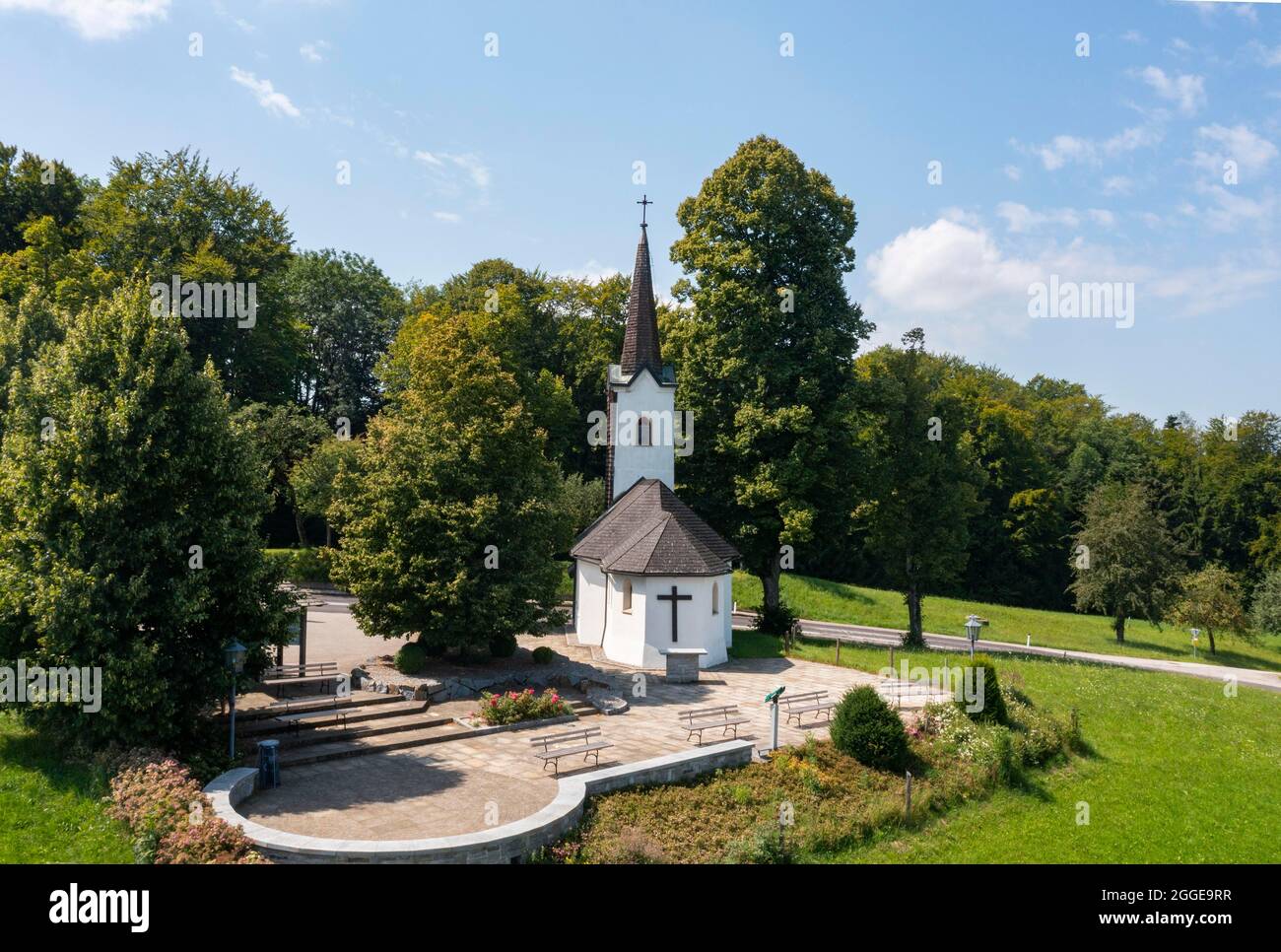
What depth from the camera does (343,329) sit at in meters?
60.4

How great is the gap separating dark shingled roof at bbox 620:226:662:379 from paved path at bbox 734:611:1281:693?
1249cm

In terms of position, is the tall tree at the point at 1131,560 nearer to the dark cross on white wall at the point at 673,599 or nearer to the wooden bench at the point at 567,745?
the dark cross on white wall at the point at 673,599

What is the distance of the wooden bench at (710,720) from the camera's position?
61.9ft

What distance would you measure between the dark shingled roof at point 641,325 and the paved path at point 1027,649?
12.5m

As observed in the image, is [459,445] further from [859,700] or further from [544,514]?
[859,700]

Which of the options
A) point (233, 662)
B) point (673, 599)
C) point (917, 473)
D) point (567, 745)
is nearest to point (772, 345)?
point (917, 473)

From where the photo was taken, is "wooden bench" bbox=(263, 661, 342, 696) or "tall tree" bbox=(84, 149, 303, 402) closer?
"wooden bench" bbox=(263, 661, 342, 696)

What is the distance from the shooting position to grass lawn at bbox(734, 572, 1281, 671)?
45.5 meters

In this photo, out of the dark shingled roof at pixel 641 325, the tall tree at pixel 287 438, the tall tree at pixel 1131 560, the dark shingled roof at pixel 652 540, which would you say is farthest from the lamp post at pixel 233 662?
the tall tree at pixel 1131 560

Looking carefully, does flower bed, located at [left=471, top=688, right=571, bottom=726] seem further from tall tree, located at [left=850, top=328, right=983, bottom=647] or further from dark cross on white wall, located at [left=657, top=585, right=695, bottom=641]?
tall tree, located at [left=850, top=328, right=983, bottom=647]

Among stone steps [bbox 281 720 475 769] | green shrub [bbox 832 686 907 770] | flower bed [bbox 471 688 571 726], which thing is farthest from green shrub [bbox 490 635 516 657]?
green shrub [bbox 832 686 907 770]

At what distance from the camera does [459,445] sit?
23.0m
